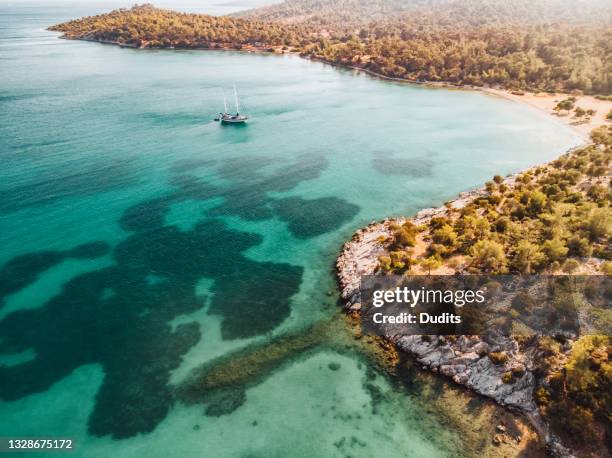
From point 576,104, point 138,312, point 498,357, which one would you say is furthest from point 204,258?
point 576,104

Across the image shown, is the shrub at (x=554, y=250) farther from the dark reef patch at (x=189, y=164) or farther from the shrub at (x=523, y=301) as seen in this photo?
the dark reef patch at (x=189, y=164)

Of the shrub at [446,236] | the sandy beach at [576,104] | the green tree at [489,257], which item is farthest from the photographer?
the sandy beach at [576,104]

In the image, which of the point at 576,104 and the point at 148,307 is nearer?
the point at 148,307

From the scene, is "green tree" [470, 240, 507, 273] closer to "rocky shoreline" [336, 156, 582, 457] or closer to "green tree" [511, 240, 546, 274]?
"green tree" [511, 240, 546, 274]

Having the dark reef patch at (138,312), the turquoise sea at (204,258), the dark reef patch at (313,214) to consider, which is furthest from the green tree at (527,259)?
the dark reef patch at (138,312)

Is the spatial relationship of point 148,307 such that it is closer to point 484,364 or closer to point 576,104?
point 484,364

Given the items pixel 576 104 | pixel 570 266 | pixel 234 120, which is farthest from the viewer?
pixel 576 104
